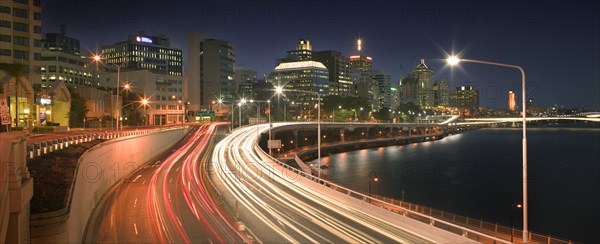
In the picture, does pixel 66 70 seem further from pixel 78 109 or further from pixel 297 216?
pixel 297 216

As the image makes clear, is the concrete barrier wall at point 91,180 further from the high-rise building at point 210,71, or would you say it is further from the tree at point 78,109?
the high-rise building at point 210,71

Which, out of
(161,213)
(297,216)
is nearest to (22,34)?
(161,213)

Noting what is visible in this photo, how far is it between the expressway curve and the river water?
94.8ft

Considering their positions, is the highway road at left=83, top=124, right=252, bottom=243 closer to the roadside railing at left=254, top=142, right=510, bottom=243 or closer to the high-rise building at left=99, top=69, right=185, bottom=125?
the roadside railing at left=254, top=142, right=510, bottom=243

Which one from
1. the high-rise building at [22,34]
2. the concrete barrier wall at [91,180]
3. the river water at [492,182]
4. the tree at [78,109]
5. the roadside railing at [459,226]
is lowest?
the river water at [492,182]

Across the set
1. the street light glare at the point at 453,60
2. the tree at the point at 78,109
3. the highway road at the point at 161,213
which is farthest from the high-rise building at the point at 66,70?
the street light glare at the point at 453,60

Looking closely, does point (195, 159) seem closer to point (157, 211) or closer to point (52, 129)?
point (52, 129)

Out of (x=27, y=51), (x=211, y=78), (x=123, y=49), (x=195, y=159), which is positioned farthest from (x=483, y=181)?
(x=123, y=49)

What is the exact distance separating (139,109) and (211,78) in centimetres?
7599

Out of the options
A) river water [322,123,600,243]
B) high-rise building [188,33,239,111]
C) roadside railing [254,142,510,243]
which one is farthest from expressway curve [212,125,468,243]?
high-rise building [188,33,239,111]

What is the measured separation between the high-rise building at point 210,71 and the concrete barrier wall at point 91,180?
127 metres

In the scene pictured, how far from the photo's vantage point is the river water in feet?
172

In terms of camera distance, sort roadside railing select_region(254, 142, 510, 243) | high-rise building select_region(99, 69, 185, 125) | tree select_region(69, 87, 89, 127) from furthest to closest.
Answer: high-rise building select_region(99, 69, 185, 125), tree select_region(69, 87, 89, 127), roadside railing select_region(254, 142, 510, 243)

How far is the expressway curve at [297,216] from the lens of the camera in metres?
19.3
